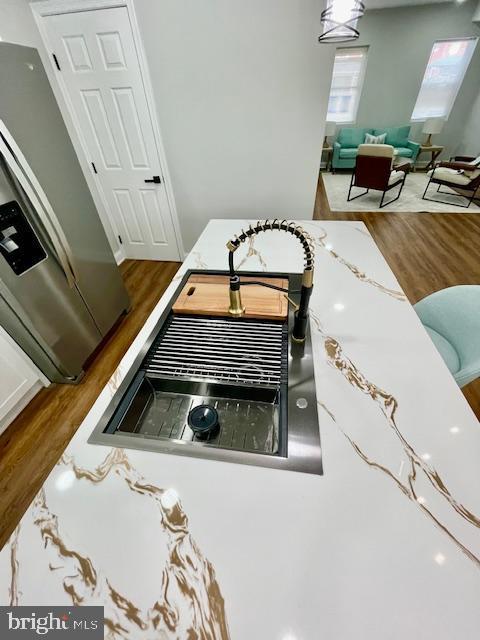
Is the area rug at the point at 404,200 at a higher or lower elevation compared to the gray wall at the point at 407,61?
lower

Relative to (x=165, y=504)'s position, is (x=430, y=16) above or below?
above

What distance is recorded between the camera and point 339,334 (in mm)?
999

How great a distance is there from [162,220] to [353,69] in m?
6.05

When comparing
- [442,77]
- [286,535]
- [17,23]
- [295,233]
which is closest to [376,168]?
[442,77]

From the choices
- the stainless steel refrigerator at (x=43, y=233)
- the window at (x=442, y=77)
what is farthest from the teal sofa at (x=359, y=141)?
the stainless steel refrigerator at (x=43, y=233)

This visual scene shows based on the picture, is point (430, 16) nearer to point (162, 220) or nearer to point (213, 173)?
point (213, 173)

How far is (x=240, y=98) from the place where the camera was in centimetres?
228

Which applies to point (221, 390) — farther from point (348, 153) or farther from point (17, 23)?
point (348, 153)

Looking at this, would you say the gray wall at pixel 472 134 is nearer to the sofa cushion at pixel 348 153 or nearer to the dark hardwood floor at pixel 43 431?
the sofa cushion at pixel 348 153

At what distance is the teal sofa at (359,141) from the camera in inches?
235

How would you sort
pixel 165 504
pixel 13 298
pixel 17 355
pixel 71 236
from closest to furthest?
pixel 165 504 < pixel 13 298 < pixel 17 355 < pixel 71 236

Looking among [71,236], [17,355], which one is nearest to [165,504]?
[17,355]

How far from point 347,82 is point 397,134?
156 cm

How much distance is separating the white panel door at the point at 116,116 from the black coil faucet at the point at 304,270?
2279 millimetres
